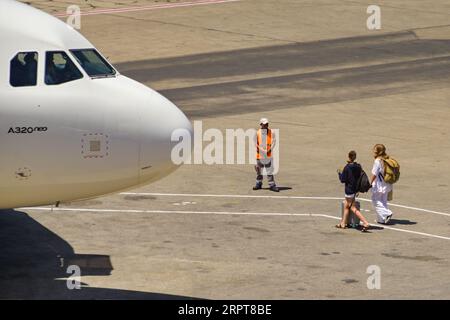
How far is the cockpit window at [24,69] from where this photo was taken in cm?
2208

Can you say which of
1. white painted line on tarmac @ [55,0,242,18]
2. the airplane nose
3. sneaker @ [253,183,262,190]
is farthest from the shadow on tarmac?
white painted line on tarmac @ [55,0,242,18]

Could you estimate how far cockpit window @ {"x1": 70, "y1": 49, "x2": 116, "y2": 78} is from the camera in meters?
22.8

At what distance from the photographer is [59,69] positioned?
22453mm

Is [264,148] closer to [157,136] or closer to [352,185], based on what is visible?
[352,185]

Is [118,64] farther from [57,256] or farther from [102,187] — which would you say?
[102,187]

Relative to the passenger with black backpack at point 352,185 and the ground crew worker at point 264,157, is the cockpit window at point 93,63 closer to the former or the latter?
the passenger with black backpack at point 352,185

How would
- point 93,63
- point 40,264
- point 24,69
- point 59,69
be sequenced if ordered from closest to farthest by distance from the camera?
1. point 24,69
2. point 59,69
3. point 93,63
4. point 40,264

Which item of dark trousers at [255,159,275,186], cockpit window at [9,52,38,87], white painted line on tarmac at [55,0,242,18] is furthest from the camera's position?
white painted line on tarmac at [55,0,242,18]

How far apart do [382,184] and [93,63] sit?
885 centimetres

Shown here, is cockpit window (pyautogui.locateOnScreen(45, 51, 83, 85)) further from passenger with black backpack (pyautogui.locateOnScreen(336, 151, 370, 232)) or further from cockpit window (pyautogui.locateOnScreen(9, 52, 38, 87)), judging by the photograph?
passenger with black backpack (pyautogui.locateOnScreen(336, 151, 370, 232))

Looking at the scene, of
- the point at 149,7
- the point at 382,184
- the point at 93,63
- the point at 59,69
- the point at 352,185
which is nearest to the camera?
the point at 59,69

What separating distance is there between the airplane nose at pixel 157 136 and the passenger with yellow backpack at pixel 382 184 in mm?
7453

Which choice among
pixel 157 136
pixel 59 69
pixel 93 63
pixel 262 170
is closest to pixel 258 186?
pixel 262 170

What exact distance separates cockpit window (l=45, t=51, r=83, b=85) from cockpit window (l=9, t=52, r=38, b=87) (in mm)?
233
